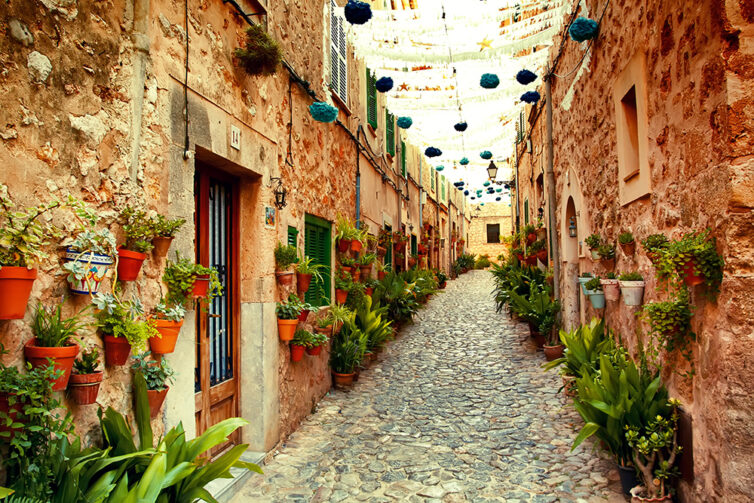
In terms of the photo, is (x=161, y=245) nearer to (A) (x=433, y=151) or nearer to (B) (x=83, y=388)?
(B) (x=83, y=388)

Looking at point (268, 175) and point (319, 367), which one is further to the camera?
point (319, 367)

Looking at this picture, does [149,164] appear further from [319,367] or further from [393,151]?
[393,151]

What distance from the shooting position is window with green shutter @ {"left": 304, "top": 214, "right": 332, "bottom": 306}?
5742 millimetres

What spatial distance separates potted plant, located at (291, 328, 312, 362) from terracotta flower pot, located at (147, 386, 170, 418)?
208cm

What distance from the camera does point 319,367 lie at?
5789 millimetres

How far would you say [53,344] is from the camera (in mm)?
2066

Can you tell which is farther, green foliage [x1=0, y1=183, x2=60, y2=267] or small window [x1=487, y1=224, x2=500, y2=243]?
small window [x1=487, y1=224, x2=500, y2=243]

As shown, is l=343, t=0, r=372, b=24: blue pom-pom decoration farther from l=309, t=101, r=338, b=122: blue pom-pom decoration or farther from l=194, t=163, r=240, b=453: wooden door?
l=194, t=163, r=240, b=453: wooden door

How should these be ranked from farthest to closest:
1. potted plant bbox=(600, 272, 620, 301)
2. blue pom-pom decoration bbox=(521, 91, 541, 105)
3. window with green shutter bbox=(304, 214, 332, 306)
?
1. blue pom-pom decoration bbox=(521, 91, 541, 105)
2. window with green shutter bbox=(304, 214, 332, 306)
3. potted plant bbox=(600, 272, 620, 301)

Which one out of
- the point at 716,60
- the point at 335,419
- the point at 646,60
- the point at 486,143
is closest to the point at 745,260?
the point at 716,60

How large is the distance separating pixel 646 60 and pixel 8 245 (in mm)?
4221

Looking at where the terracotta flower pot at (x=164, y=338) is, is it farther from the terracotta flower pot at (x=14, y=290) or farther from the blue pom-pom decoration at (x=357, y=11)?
the blue pom-pom decoration at (x=357, y=11)

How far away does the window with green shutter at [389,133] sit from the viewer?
35.8ft

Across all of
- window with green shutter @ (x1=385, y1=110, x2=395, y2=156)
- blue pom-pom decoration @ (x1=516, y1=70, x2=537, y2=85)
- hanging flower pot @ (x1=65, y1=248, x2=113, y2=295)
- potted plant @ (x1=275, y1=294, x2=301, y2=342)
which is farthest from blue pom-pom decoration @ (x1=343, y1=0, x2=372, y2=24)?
window with green shutter @ (x1=385, y1=110, x2=395, y2=156)
